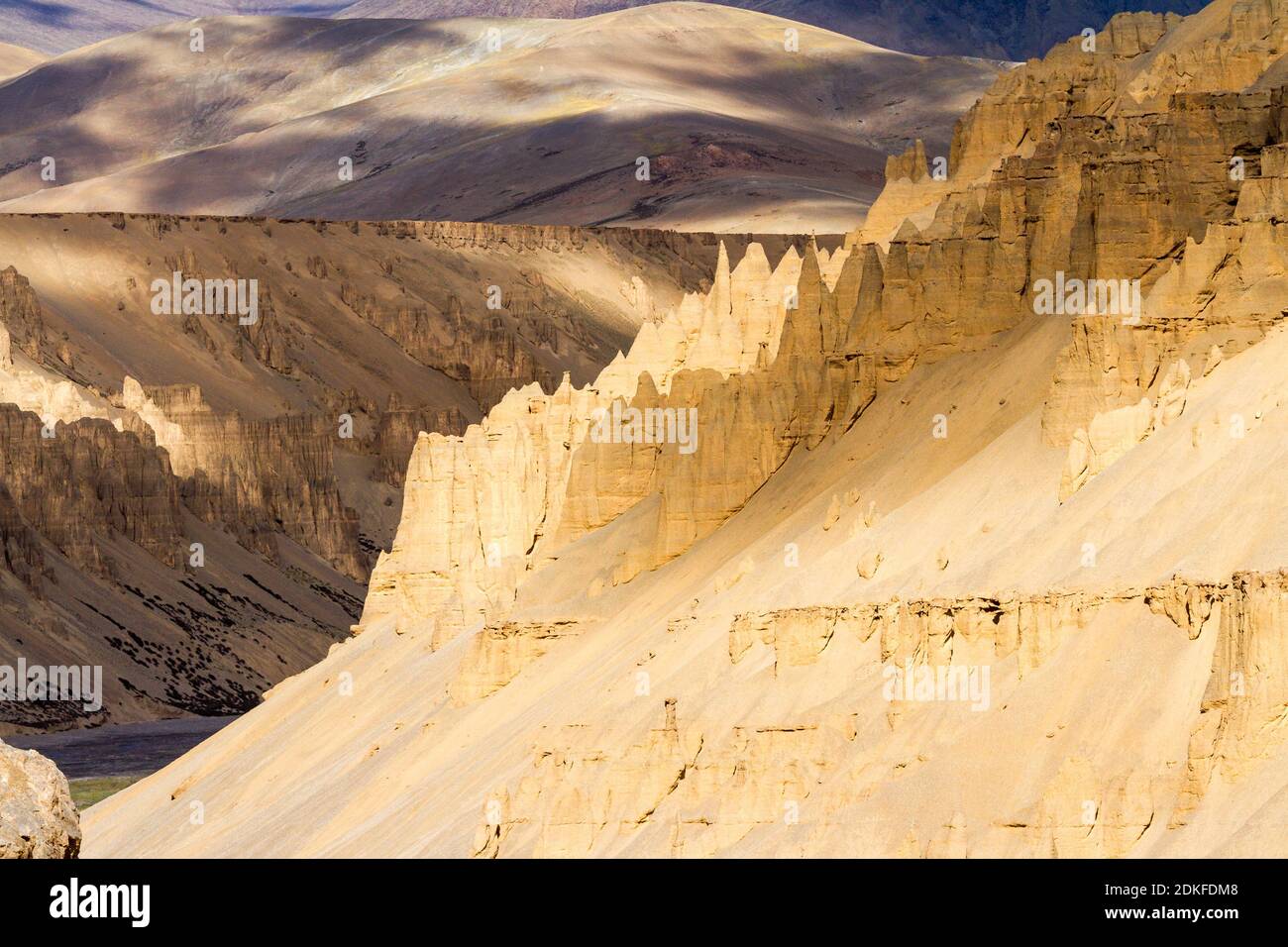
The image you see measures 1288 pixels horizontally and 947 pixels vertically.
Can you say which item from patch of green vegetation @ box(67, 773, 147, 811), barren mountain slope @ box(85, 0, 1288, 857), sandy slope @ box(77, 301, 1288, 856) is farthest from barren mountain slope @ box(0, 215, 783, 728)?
sandy slope @ box(77, 301, 1288, 856)

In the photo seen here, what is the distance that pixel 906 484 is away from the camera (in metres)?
56.1

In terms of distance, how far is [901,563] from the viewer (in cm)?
5003

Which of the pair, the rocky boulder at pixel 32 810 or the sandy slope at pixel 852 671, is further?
the sandy slope at pixel 852 671

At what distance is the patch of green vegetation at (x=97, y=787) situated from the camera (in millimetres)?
97625

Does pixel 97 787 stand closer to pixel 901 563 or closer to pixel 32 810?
pixel 901 563

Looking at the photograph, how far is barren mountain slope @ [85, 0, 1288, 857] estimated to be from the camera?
39219 millimetres

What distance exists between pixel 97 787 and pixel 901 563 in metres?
58.1

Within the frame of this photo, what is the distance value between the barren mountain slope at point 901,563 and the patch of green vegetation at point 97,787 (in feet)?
53.6

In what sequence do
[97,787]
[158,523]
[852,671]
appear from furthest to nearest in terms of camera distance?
[158,523]
[97,787]
[852,671]

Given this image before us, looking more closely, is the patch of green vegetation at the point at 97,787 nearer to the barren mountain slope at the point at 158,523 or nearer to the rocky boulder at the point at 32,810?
the barren mountain slope at the point at 158,523

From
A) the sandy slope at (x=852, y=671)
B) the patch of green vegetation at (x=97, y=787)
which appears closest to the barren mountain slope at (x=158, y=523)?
the patch of green vegetation at (x=97, y=787)

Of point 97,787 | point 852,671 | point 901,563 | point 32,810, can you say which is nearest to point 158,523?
point 97,787

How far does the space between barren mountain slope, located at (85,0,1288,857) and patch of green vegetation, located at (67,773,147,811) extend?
53.6 feet

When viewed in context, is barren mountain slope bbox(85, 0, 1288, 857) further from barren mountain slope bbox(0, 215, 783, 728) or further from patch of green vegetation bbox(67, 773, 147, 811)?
barren mountain slope bbox(0, 215, 783, 728)
